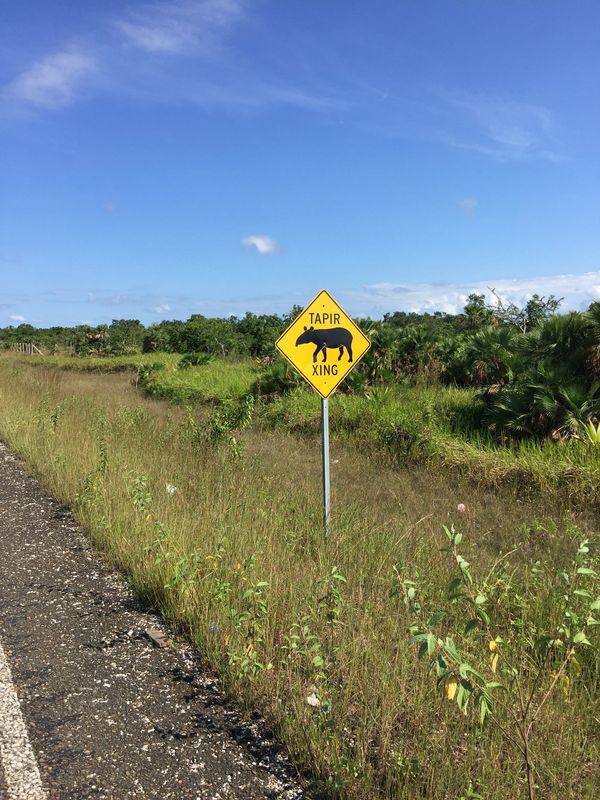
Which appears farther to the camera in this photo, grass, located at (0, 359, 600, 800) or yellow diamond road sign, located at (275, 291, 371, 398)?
yellow diamond road sign, located at (275, 291, 371, 398)

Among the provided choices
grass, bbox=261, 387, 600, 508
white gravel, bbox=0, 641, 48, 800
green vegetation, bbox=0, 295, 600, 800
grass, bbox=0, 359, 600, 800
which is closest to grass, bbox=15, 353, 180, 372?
green vegetation, bbox=0, 295, 600, 800

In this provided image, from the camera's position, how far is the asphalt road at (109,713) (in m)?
2.82

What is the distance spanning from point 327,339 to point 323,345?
0.24 ft

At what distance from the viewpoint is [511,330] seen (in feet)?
43.1

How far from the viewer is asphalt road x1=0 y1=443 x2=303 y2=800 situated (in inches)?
111

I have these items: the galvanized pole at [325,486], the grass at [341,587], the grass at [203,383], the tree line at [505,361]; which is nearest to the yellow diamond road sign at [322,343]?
the galvanized pole at [325,486]

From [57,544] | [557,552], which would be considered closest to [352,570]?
[557,552]

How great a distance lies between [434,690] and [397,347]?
13040 millimetres

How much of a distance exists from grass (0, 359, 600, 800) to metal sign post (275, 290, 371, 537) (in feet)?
3.41

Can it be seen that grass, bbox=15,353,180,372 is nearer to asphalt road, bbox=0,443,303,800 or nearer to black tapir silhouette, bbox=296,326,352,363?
black tapir silhouette, bbox=296,326,352,363

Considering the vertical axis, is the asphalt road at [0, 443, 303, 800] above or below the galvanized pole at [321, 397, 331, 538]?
below

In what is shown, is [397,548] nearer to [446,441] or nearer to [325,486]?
[325,486]

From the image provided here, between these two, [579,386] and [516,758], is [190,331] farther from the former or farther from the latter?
[516,758]

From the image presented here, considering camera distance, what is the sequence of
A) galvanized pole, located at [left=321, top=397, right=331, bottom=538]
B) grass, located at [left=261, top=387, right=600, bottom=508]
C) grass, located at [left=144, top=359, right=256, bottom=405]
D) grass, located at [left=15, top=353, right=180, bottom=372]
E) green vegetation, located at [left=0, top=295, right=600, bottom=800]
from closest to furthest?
green vegetation, located at [left=0, top=295, right=600, bottom=800]
galvanized pole, located at [left=321, top=397, right=331, bottom=538]
grass, located at [left=261, top=387, right=600, bottom=508]
grass, located at [left=144, top=359, right=256, bottom=405]
grass, located at [left=15, top=353, right=180, bottom=372]
